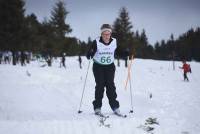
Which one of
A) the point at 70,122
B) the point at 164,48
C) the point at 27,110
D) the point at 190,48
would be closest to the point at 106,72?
the point at 70,122

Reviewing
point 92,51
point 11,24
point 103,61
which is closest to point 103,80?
point 103,61

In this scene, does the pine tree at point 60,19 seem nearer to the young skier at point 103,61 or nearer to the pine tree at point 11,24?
the pine tree at point 11,24

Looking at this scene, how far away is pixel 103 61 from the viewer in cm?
837

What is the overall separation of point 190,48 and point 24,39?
70.8 m

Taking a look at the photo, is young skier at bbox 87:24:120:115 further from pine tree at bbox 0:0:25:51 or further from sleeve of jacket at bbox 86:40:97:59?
pine tree at bbox 0:0:25:51

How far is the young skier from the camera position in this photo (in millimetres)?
8320

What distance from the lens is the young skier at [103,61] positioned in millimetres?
8320

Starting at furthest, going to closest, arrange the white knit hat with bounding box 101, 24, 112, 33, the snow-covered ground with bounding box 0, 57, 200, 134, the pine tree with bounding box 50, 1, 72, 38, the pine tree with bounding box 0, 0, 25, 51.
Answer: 1. the pine tree with bounding box 50, 1, 72, 38
2. the pine tree with bounding box 0, 0, 25, 51
3. the white knit hat with bounding box 101, 24, 112, 33
4. the snow-covered ground with bounding box 0, 57, 200, 134

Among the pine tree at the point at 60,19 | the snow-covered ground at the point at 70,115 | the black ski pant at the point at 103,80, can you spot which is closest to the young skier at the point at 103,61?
the black ski pant at the point at 103,80

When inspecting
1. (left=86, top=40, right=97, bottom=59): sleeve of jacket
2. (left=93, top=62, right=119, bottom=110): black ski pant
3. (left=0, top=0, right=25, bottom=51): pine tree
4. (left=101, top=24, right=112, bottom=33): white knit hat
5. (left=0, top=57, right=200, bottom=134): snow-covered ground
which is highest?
(left=0, top=0, right=25, bottom=51): pine tree

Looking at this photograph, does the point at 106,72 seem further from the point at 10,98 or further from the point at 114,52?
the point at 10,98

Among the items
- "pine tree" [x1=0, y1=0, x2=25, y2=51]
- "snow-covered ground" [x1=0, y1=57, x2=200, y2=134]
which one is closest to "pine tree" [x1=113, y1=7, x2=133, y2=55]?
"pine tree" [x1=0, y1=0, x2=25, y2=51]

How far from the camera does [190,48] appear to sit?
94.4 m

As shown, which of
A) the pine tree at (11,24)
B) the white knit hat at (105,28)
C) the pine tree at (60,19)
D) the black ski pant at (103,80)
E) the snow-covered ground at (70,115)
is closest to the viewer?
the snow-covered ground at (70,115)
